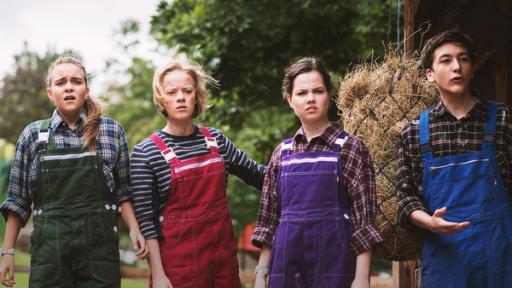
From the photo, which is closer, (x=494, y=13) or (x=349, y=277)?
(x=349, y=277)

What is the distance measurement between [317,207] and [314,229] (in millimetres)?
103

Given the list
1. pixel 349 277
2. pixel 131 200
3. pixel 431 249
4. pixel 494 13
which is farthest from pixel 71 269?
pixel 494 13

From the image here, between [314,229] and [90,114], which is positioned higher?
[90,114]

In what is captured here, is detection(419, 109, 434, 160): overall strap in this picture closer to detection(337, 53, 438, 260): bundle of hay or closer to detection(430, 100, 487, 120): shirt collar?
detection(430, 100, 487, 120): shirt collar

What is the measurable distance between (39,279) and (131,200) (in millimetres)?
603

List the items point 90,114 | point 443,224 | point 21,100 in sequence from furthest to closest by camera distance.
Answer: point 21,100, point 90,114, point 443,224

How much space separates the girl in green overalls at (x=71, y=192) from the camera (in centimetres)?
364

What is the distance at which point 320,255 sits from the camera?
3.37 m

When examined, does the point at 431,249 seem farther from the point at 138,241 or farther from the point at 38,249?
the point at 38,249

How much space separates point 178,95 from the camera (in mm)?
3793

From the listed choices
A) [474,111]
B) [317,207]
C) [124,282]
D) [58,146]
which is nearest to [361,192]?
[317,207]

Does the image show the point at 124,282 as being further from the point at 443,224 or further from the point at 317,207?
the point at 443,224

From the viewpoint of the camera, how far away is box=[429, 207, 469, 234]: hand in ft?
10.0

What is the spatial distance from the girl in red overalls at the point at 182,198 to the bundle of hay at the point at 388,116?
2.50ft
